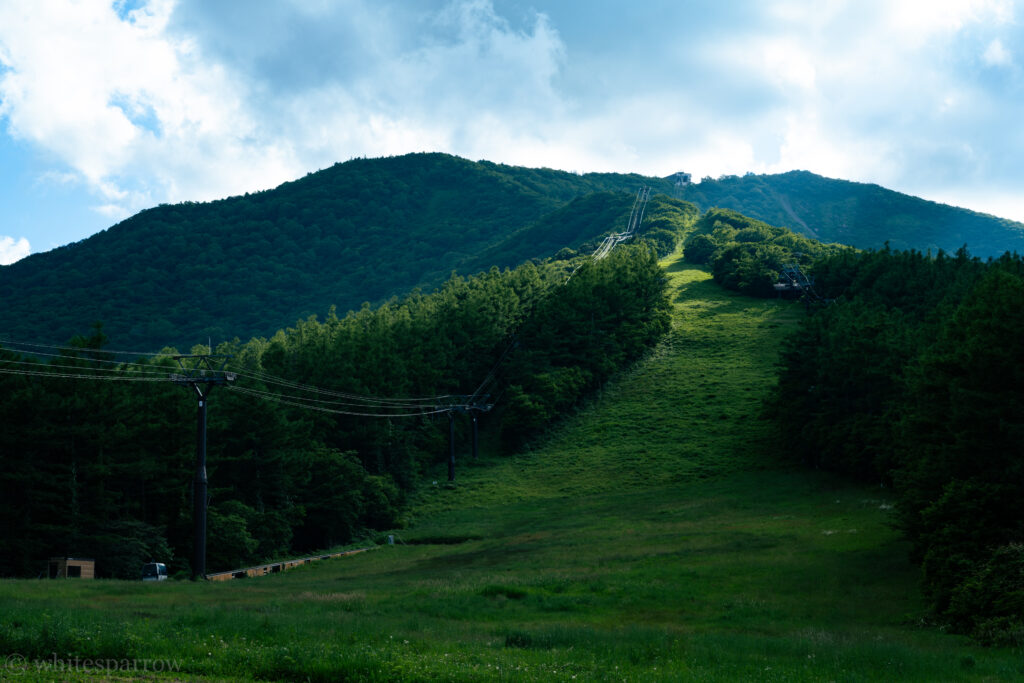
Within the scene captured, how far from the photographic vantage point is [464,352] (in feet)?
371

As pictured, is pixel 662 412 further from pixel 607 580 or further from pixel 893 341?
pixel 607 580

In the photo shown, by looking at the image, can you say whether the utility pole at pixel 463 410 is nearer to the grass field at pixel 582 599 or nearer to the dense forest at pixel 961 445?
the grass field at pixel 582 599

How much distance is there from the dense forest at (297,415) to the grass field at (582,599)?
9357 mm

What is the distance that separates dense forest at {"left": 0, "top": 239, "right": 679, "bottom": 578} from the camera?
5375 centimetres

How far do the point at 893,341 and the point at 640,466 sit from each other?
28.5 m

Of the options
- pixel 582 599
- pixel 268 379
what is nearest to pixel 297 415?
pixel 268 379

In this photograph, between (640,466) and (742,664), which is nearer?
(742,664)

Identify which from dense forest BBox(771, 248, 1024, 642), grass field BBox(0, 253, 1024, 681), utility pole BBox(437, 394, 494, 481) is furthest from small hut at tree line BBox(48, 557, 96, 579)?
utility pole BBox(437, 394, 494, 481)

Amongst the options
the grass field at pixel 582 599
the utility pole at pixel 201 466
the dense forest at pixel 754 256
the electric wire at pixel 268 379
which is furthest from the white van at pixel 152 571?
the dense forest at pixel 754 256

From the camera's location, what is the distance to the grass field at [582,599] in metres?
18.5

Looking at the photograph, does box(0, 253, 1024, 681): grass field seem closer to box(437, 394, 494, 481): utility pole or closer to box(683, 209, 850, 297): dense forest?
box(437, 394, 494, 481): utility pole

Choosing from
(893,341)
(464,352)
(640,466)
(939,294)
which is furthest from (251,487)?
(939,294)

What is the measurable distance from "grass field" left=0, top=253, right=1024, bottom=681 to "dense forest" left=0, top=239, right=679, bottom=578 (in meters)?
9.36

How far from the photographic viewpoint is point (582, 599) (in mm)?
34812
